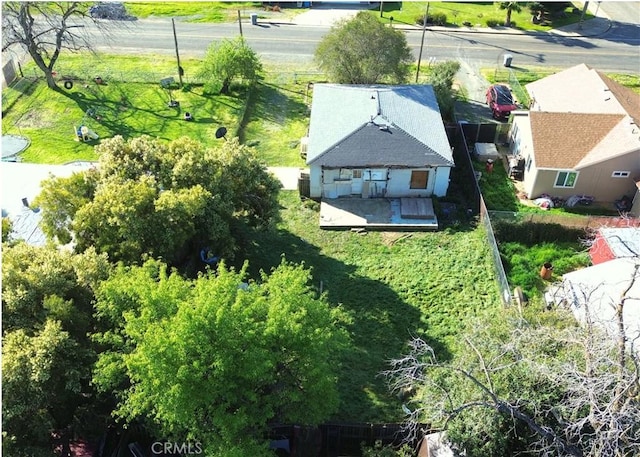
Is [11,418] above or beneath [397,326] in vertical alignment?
above

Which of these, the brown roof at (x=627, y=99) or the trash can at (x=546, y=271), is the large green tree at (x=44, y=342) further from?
the brown roof at (x=627, y=99)

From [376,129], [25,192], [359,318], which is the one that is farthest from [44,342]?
[376,129]

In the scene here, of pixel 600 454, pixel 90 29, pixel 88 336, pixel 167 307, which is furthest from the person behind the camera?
pixel 90 29

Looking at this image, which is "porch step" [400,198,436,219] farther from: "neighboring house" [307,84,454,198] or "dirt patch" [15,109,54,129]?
"dirt patch" [15,109,54,129]

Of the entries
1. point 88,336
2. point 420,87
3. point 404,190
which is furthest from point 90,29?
point 88,336

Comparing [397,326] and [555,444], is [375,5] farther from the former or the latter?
[555,444]

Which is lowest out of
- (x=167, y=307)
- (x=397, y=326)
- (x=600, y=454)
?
(x=397, y=326)

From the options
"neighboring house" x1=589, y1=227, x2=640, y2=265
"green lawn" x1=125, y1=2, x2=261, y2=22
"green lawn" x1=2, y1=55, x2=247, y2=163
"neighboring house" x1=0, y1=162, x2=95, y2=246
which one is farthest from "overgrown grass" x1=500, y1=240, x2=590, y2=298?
"green lawn" x1=125, y1=2, x2=261, y2=22
